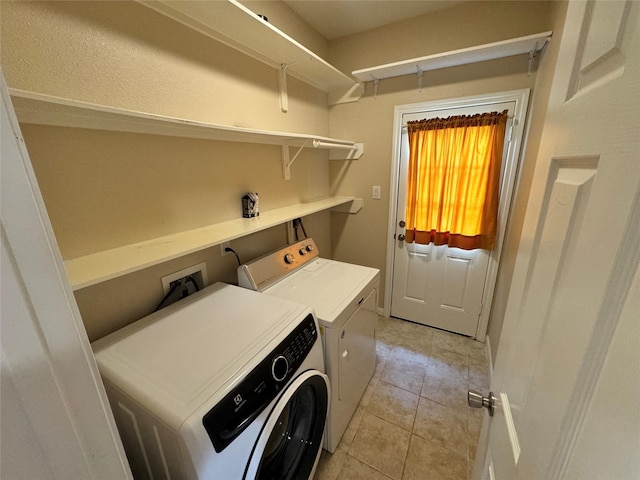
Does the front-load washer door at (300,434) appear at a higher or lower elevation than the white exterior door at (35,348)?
lower

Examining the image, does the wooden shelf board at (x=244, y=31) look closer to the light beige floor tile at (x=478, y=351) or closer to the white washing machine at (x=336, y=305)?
the white washing machine at (x=336, y=305)

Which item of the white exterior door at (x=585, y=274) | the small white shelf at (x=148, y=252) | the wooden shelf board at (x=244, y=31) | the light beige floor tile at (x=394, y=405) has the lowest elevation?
the light beige floor tile at (x=394, y=405)

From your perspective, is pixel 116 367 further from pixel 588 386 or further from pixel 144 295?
pixel 588 386

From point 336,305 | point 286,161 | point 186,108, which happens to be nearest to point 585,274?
point 336,305

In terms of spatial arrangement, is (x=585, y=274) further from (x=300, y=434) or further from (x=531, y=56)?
Answer: (x=531, y=56)

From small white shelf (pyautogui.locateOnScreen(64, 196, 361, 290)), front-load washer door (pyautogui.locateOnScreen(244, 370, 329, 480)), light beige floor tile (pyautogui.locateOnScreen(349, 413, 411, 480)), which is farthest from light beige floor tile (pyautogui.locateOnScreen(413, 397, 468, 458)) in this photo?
small white shelf (pyautogui.locateOnScreen(64, 196, 361, 290))

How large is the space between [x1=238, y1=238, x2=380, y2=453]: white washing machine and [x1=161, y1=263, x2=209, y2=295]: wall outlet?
0.67 feet

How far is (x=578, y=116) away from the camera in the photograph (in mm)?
441

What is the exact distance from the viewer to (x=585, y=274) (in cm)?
37

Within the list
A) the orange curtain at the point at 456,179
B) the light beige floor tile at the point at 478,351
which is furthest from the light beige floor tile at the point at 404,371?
the orange curtain at the point at 456,179

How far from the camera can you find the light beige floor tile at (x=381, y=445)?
1.44 meters

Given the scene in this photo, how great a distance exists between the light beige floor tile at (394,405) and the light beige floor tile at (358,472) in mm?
328

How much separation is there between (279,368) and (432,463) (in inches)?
48.1

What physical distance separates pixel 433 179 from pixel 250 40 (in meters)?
1.71
